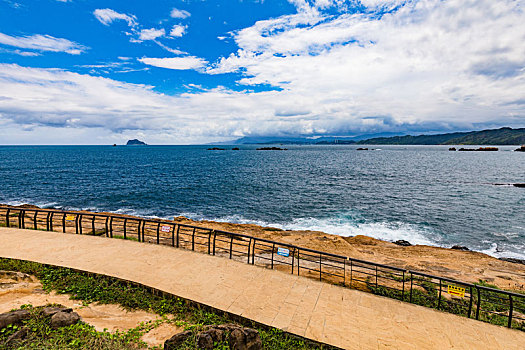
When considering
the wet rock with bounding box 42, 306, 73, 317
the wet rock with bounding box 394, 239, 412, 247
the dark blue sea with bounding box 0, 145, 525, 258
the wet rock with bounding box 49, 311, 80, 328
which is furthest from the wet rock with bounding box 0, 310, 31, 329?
the wet rock with bounding box 394, 239, 412, 247

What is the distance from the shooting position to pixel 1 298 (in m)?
8.03

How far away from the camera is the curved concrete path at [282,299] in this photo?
6.88 m

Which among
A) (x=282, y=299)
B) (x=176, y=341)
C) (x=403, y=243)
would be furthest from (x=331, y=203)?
(x=176, y=341)

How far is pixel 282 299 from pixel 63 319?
6.01 m

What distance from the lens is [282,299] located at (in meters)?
8.30

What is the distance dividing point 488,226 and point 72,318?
120 ft

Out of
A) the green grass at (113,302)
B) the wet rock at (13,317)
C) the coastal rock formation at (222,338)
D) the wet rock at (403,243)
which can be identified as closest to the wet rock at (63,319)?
the green grass at (113,302)

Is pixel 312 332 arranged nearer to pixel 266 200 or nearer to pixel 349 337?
pixel 349 337

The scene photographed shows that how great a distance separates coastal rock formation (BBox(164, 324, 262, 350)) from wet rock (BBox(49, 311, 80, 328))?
110 inches

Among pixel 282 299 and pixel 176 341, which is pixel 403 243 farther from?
pixel 176 341

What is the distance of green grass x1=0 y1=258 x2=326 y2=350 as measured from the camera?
20.6 feet

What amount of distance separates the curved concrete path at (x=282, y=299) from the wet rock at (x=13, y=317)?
2.63 meters

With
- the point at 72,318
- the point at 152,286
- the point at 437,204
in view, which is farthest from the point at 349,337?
the point at 437,204

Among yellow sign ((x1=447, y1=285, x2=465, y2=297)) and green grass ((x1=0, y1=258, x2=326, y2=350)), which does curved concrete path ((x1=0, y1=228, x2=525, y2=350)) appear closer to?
green grass ((x1=0, y1=258, x2=326, y2=350))
